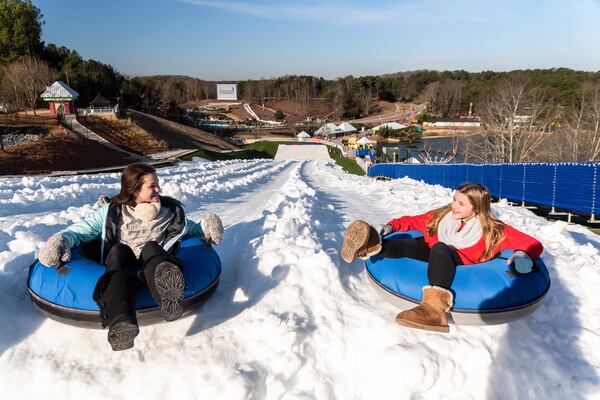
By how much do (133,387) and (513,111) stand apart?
34.2m

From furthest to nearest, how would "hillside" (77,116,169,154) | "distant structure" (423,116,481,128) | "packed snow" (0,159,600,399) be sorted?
"distant structure" (423,116,481,128) → "hillside" (77,116,169,154) → "packed snow" (0,159,600,399)

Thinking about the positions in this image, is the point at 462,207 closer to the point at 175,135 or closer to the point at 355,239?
the point at 355,239

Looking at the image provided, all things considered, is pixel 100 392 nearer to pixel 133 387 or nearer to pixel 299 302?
pixel 133 387

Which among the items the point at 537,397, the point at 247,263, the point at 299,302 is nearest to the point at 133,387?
the point at 299,302

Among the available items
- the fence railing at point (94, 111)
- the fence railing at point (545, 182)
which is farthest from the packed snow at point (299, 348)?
the fence railing at point (94, 111)

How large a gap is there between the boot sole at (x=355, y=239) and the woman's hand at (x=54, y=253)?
2.39m

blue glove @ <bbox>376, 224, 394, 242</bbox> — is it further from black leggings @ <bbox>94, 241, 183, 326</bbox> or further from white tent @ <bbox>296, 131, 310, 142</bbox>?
white tent @ <bbox>296, 131, 310, 142</bbox>

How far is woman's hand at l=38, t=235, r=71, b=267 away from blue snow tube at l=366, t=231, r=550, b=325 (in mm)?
A: 2642

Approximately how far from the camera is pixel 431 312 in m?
3.08

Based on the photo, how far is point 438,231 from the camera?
13.1 feet

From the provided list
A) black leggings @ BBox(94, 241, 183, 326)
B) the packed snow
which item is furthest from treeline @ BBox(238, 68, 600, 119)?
black leggings @ BBox(94, 241, 183, 326)

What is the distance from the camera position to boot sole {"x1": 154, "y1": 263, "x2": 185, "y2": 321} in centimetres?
286

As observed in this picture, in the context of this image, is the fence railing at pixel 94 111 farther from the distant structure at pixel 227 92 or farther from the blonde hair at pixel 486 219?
the distant structure at pixel 227 92

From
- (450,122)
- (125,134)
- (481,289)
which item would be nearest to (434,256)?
(481,289)
